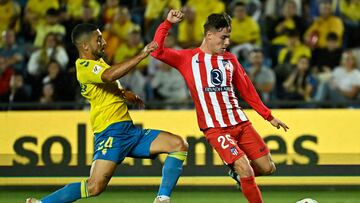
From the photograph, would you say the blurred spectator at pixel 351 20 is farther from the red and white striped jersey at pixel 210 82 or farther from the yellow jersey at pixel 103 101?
Answer: the yellow jersey at pixel 103 101

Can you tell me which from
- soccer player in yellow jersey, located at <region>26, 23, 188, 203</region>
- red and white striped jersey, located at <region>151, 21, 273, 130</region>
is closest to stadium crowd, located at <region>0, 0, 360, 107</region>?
red and white striped jersey, located at <region>151, 21, 273, 130</region>

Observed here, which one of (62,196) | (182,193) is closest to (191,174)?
(182,193)

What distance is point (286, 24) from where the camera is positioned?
14508 mm

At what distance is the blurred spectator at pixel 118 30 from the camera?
1470 cm

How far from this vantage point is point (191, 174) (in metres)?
11.8

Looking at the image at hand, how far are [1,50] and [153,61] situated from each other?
7.84 feet

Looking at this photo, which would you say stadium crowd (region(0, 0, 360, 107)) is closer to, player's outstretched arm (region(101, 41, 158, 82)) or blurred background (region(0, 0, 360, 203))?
blurred background (region(0, 0, 360, 203))

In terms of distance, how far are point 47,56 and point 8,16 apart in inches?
63.0

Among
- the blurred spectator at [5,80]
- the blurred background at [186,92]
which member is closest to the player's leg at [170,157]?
the blurred background at [186,92]

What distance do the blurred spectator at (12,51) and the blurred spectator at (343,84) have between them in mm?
4525

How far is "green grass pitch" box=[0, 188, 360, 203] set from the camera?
10.7 m

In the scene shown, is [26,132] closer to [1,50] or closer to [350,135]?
[1,50]

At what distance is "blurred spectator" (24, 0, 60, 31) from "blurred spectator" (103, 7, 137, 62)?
1.03 m

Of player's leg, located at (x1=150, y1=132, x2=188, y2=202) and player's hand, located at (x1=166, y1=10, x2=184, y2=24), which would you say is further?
player's leg, located at (x1=150, y1=132, x2=188, y2=202)
